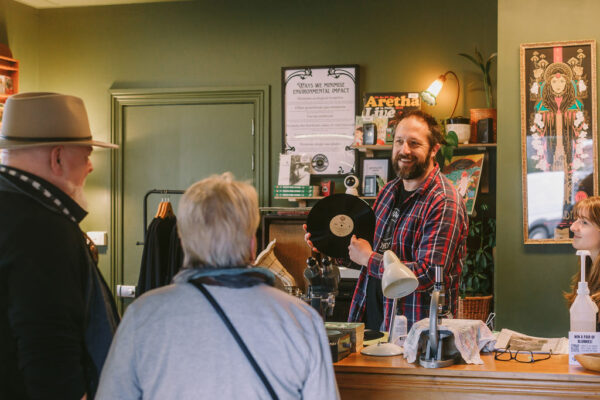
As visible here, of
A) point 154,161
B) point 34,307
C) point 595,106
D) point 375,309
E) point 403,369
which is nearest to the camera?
point 34,307

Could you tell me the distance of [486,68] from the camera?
16.0 feet

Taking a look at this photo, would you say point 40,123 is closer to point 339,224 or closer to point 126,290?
point 339,224

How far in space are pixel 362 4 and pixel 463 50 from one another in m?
0.86

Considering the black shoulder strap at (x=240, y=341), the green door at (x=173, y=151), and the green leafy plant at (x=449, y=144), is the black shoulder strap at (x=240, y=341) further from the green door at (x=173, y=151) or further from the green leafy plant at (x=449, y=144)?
the green door at (x=173, y=151)

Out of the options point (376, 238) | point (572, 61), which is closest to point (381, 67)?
point (572, 61)

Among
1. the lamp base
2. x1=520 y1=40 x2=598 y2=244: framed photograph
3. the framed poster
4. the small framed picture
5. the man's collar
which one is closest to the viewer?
the man's collar

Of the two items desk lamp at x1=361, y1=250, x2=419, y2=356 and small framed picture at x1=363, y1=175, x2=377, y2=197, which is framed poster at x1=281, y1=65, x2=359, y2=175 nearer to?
A: small framed picture at x1=363, y1=175, x2=377, y2=197

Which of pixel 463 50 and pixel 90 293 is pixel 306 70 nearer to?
→ pixel 463 50

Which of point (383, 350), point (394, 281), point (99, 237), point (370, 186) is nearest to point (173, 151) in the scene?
point (99, 237)

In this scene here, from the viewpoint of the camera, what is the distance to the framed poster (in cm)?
516

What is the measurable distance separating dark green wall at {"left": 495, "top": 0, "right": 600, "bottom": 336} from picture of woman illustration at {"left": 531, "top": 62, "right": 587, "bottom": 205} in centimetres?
14

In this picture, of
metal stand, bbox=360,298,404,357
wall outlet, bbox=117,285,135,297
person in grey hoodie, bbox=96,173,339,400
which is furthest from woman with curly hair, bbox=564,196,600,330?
wall outlet, bbox=117,285,135,297

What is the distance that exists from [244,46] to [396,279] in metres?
3.58

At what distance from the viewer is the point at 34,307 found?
1.65 m
